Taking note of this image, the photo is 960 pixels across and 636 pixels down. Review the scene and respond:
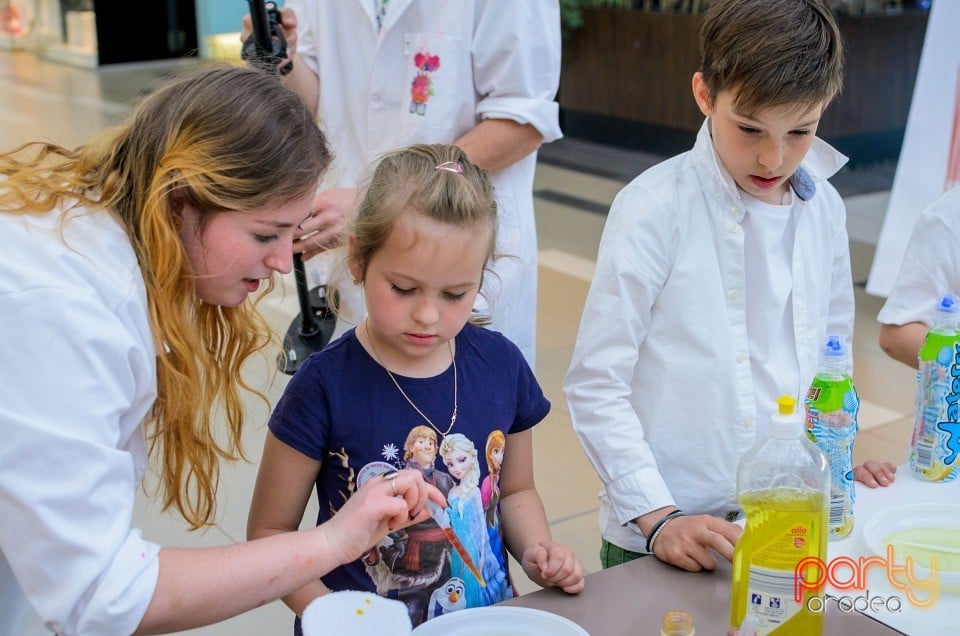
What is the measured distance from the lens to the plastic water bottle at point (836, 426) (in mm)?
1477

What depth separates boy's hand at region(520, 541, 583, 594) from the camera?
4.52 feet

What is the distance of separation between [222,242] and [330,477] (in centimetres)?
41

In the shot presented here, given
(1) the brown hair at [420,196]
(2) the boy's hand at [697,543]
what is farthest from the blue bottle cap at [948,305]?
(1) the brown hair at [420,196]

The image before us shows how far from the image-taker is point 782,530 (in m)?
1.22

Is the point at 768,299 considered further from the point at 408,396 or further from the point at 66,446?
the point at 66,446

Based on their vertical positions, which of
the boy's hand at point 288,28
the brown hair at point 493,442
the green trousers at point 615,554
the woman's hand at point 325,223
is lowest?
the green trousers at point 615,554

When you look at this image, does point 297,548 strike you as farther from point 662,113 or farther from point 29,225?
point 662,113

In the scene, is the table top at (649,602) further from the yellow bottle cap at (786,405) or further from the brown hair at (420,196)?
the brown hair at (420,196)

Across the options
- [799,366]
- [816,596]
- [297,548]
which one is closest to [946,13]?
[799,366]

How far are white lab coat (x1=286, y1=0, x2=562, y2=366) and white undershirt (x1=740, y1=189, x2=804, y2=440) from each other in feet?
1.58

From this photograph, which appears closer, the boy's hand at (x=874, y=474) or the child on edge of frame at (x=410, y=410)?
the child on edge of frame at (x=410, y=410)

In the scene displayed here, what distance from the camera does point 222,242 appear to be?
4.24 ft

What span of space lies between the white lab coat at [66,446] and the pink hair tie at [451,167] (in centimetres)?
55

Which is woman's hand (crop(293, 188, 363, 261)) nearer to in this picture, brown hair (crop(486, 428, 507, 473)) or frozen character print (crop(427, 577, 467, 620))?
brown hair (crop(486, 428, 507, 473))
